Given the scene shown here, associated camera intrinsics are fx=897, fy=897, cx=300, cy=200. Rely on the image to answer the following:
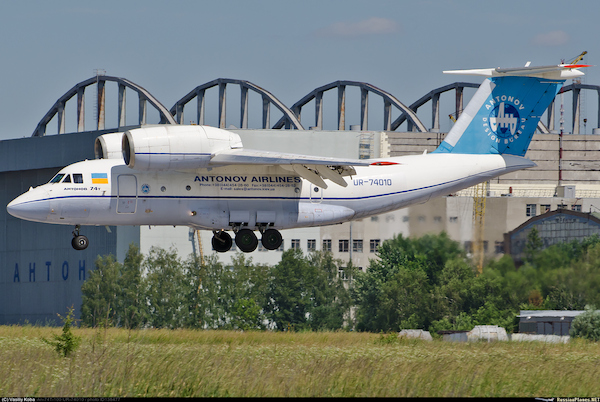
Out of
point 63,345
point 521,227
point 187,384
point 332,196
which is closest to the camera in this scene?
point 187,384

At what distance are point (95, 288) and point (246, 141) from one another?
20.5 m

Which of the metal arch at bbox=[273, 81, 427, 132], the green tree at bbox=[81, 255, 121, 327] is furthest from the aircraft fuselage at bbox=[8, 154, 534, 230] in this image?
the metal arch at bbox=[273, 81, 427, 132]

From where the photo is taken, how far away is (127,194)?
25953 mm

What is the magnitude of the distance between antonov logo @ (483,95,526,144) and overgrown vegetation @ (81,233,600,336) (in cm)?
640

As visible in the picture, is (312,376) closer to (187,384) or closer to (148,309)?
(187,384)

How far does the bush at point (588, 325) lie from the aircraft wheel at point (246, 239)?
14.9 metres

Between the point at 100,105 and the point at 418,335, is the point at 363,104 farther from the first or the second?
the point at 418,335

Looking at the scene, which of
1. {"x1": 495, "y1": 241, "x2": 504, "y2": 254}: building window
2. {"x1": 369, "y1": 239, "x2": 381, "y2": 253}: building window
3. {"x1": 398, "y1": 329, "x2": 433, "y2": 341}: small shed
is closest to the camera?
{"x1": 398, "y1": 329, "x2": 433, "y2": 341}: small shed

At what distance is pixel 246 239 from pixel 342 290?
3910 cm

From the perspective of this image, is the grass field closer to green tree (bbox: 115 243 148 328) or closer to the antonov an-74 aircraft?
the antonov an-74 aircraft

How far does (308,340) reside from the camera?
3100 centimetres

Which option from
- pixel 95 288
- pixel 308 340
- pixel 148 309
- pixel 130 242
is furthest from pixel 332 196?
pixel 130 242

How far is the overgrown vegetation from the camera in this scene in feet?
117

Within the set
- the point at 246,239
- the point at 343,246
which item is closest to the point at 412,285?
the point at 246,239
